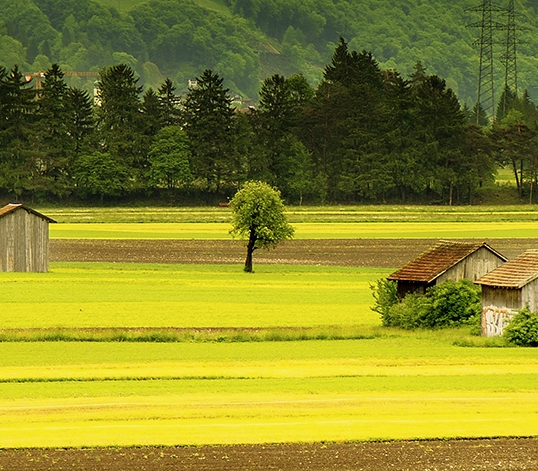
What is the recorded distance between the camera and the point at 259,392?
32.8 metres

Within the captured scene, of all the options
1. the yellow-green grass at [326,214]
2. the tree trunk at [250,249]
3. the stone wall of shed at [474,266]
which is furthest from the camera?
the yellow-green grass at [326,214]

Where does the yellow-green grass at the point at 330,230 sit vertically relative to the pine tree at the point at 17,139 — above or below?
below

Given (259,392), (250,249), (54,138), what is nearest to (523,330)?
(259,392)

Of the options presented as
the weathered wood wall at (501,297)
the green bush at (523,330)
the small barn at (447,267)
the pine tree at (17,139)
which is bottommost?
the green bush at (523,330)

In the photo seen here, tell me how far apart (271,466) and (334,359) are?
13.7 m

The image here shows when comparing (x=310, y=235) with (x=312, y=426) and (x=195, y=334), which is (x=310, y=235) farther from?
(x=312, y=426)

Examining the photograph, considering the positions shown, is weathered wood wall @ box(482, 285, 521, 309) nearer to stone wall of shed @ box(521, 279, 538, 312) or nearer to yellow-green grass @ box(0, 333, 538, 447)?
stone wall of shed @ box(521, 279, 538, 312)

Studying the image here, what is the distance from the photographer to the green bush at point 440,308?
46.1 meters

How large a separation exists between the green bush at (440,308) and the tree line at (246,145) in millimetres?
84016

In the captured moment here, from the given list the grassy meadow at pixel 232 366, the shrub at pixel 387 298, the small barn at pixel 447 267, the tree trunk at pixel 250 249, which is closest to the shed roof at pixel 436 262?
the small barn at pixel 447 267

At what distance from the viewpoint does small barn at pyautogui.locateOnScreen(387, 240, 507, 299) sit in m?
47.2

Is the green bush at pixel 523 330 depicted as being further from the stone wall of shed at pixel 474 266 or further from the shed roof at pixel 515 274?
the stone wall of shed at pixel 474 266

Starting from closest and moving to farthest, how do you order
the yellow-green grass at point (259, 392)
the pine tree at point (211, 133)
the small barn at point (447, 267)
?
the yellow-green grass at point (259, 392) → the small barn at point (447, 267) → the pine tree at point (211, 133)

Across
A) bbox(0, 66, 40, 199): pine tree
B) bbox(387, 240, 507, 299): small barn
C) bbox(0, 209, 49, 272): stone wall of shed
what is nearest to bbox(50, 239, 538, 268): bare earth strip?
bbox(0, 209, 49, 272): stone wall of shed
